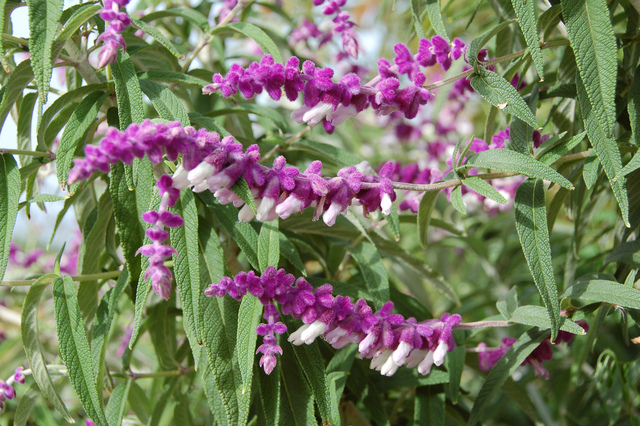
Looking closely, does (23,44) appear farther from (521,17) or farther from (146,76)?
(521,17)

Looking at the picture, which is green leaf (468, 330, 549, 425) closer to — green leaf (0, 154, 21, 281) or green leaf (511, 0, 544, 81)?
green leaf (511, 0, 544, 81)

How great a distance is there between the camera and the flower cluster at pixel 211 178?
472 mm

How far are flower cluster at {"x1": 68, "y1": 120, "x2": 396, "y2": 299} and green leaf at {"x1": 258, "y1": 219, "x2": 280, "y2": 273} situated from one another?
0.07 meters

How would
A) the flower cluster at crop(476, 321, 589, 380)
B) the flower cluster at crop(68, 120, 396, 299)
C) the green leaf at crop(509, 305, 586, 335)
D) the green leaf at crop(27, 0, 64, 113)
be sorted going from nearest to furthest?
the flower cluster at crop(68, 120, 396, 299) < the green leaf at crop(27, 0, 64, 113) < the green leaf at crop(509, 305, 586, 335) < the flower cluster at crop(476, 321, 589, 380)

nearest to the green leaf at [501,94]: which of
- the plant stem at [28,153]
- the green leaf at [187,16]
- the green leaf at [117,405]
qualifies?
the green leaf at [187,16]

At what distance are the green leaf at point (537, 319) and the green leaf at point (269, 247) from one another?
325 mm

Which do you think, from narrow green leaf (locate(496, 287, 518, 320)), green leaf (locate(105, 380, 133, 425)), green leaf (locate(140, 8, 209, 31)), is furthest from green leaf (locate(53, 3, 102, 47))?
narrow green leaf (locate(496, 287, 518, 320))

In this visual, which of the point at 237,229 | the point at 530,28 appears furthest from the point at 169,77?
the point at 530,28

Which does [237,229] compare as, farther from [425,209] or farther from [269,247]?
[425,209]

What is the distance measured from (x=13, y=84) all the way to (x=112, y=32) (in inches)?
7.4

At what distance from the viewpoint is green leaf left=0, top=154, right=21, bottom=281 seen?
2.22 feet

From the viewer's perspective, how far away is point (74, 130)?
0.73 metres

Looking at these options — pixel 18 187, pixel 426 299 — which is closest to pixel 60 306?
pixel 18 187

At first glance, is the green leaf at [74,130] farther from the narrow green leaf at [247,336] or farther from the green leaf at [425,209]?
the green leaf at [425,209]
